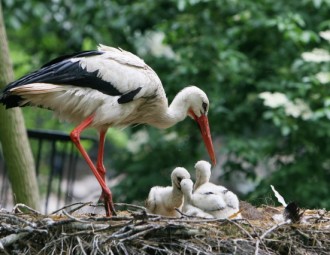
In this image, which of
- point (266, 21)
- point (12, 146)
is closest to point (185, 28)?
point (266, 21)

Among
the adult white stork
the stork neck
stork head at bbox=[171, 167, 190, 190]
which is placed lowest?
stork head at bbox=[171, 167, 190, 190]

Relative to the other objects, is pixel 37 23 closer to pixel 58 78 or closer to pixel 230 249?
pixel 58 78

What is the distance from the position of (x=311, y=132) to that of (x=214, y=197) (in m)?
3.54

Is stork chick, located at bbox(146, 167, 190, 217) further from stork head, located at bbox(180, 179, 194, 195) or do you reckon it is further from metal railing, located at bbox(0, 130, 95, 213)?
metal railing, located at bbox(0, 130, 95, 213)

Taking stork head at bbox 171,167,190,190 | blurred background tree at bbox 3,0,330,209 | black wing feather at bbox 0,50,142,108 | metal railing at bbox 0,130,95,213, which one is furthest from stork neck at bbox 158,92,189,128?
blurred background tree at bbox 3,0,330,209

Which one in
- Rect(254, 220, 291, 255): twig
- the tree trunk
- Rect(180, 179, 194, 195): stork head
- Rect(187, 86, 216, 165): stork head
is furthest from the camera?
the tree trunk

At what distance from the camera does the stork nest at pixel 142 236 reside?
6.33 metres

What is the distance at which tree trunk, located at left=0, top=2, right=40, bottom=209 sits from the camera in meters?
8.60

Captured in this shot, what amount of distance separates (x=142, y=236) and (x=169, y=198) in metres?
1.24

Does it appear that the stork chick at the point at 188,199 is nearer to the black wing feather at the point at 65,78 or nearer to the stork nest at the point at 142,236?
the stork nest at the point at 142,236

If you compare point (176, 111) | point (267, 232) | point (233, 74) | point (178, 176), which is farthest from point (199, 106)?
point (233, 74)

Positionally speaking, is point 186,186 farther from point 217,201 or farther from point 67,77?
point 67,77

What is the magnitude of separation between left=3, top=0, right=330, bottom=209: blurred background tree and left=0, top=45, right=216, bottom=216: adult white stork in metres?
2.59

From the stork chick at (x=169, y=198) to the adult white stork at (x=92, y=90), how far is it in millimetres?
337
